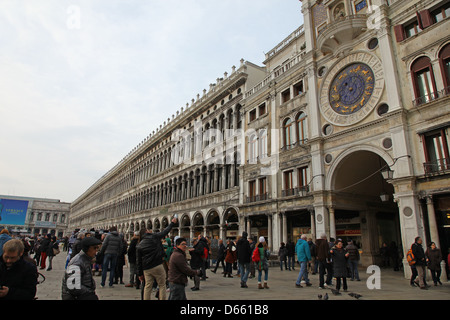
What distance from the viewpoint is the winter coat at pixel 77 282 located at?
349 cm

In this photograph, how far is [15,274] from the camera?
11.1 ft

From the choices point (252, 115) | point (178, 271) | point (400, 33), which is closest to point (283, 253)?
point (178, 271)

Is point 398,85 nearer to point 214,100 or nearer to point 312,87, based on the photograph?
point 312,87

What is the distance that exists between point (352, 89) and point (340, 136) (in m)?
2.70

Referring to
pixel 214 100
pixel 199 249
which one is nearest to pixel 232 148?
pixel 214 100

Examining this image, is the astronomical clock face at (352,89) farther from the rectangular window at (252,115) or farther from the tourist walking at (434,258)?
the tourist walking at (434,258)

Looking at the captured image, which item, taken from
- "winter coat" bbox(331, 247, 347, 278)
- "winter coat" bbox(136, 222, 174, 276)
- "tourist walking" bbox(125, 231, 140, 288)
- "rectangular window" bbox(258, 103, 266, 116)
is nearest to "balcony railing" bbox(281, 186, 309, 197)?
"rectangular window" bbox(258, 103, 266, 116)

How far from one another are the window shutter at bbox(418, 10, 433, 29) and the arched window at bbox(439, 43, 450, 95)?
5.08ft

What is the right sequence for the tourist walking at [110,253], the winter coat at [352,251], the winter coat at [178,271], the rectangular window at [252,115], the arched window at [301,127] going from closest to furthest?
the winter coat at [178,271] → the tourist walking at [110,253] → the winter coat at [352,251] → the arched window at [301,127] → the rectangular window at [252,115]

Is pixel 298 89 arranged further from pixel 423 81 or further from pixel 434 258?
pixel 434 258

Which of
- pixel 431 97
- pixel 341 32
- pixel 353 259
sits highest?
pixel 341 32

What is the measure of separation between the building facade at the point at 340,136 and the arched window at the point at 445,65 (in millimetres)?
45

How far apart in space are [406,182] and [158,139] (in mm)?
35918

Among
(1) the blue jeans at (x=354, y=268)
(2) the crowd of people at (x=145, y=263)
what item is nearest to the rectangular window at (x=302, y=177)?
(1) the blue jeans at (x=354, y=268)
